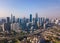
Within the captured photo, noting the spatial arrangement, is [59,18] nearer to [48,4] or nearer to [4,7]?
[48,4]

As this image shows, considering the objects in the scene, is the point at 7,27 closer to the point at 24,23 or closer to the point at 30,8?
the point at 24,23

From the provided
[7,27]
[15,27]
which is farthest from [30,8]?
[7,27]

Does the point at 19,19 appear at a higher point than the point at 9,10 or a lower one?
lower

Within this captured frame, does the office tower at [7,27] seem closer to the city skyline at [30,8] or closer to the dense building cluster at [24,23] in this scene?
A: the dense building cluster at [24,23]

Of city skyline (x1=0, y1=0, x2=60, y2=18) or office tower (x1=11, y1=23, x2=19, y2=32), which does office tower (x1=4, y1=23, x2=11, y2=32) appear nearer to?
office tower (x1=11, y1=23, x2=19, y2=32)

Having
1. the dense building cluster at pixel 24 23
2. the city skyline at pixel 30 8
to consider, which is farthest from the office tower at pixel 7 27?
the city skyline at pixel 30 8

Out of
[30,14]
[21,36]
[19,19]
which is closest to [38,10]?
[30,14]

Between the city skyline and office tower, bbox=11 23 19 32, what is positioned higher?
the city skyline

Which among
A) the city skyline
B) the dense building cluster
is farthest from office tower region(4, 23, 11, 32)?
the city skyline

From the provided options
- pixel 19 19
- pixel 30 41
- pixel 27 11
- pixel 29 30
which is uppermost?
pixel 27 11
